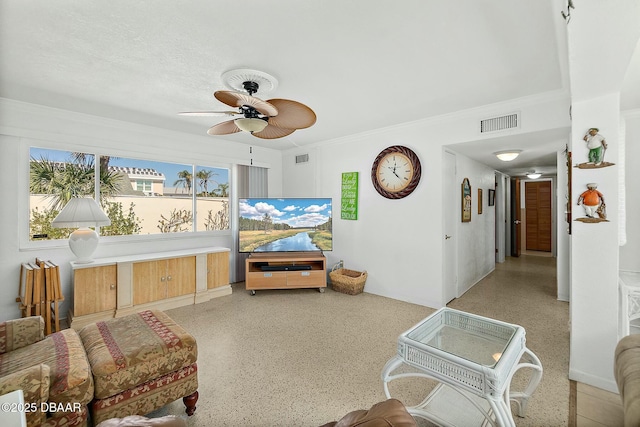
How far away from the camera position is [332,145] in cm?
470

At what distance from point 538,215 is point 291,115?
8.14 metres

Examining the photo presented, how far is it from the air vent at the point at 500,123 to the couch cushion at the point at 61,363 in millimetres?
3892

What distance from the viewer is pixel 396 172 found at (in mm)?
3965

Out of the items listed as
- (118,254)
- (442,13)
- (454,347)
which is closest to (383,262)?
(454,347)

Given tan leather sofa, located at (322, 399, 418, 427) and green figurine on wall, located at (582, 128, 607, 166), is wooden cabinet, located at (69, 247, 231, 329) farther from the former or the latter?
green figurine on wall, located at (582, 128, 607, 166)

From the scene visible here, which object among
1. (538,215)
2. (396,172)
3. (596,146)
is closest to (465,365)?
(596,146)

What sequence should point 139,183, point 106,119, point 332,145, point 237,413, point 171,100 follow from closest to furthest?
point 237,413, point 171,100, point 106,119, point 139,183, point 332,145

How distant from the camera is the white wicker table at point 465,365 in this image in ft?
4.42

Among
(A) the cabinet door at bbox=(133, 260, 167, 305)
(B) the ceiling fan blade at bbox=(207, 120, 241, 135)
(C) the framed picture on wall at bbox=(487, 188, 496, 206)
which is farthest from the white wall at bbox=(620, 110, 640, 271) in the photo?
(A) the cabinet door at bbox=(133, 260, 167, 305)

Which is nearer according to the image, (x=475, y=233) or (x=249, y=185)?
(x=475, y=233)

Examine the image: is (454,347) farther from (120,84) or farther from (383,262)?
(120,84)

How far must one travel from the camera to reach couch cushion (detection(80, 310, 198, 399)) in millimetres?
1552

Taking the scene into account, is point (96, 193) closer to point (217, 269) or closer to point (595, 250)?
point (217, 269)

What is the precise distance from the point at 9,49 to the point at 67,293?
2.54 m
